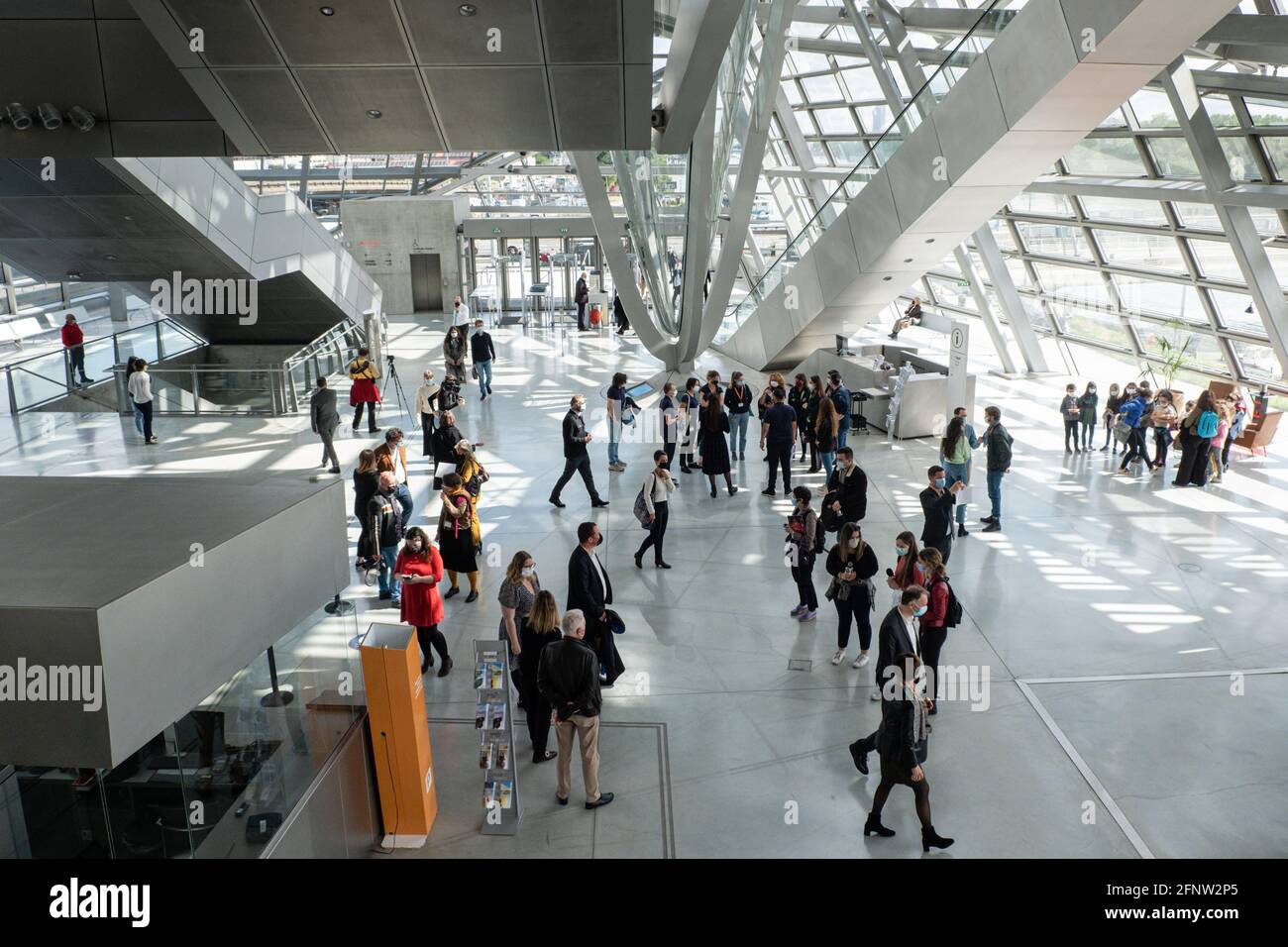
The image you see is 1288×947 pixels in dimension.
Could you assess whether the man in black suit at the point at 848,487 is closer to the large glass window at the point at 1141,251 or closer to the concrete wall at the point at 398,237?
the large glass window at the point at 1141,251

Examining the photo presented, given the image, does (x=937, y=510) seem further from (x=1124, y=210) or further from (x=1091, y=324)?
(x=1091, y=324)

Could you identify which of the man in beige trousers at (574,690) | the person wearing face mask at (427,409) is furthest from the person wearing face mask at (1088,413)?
the man in beige trousers at (574,690)

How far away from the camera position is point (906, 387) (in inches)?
774

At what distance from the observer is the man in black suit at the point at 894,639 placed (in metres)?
7.50

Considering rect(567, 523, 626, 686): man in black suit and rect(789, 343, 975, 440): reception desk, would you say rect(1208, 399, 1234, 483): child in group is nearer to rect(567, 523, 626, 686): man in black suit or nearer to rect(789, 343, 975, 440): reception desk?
rect(789, 343, 975, 440): reception desk

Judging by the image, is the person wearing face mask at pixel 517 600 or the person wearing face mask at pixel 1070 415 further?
the person wearing face mask at pixel 1070 415

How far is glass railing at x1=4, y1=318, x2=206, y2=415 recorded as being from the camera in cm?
1989

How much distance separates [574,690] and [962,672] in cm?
441

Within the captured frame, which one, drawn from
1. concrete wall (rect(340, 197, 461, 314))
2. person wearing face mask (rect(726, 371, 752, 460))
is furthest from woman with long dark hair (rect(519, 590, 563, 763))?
concrete wall (rect(340, 197, 461, 314))

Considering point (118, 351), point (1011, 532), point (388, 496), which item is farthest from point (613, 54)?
point (118, 351)

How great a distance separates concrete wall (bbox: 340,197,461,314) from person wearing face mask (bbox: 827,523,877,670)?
97.5 ft

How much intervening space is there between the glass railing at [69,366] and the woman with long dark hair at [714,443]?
44.1ft
